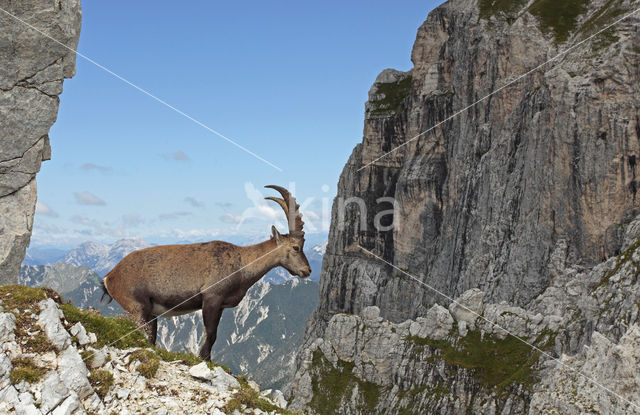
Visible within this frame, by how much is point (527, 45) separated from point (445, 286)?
68.5 meters

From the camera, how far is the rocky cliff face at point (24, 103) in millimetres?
18969

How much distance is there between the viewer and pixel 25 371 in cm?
1030

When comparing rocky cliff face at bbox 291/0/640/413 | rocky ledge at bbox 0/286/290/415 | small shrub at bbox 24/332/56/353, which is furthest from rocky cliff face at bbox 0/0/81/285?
rocky cliff face at bbox 291/0/640/413

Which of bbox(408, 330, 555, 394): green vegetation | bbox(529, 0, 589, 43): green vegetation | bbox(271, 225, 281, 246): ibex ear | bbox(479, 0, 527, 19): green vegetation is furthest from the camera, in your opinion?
bbox(479, 0, 527, 19): green vegetation

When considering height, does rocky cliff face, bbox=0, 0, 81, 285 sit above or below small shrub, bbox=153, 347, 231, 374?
above

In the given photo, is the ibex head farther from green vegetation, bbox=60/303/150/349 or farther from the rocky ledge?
green vegetation, bbox=60/303/150/349

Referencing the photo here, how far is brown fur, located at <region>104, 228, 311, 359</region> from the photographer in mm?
15391

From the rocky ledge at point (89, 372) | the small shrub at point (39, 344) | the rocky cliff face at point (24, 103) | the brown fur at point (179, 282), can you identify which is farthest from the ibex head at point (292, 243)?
the rocky cliff face at point (24, 103)

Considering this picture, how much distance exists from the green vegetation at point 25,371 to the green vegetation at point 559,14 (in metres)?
126

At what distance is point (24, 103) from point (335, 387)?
11831cm

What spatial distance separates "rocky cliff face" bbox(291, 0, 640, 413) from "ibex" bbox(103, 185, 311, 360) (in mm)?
52129

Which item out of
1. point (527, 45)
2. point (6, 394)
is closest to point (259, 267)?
point (6, 394)

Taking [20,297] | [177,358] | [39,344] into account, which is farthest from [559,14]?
[39,344]

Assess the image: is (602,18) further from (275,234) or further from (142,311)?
(142,311)
